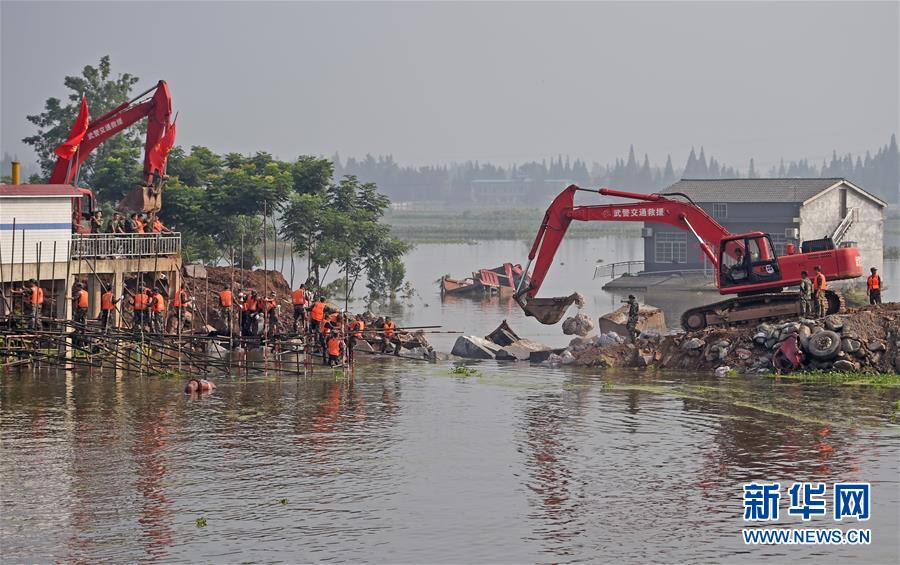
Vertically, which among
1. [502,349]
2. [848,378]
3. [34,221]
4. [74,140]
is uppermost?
[74,140]

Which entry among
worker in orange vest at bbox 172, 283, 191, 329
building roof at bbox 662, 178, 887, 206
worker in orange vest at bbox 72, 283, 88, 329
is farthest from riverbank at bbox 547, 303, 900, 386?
building roof at bbox 662, 178, 887, 206

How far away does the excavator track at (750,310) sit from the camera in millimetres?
40287

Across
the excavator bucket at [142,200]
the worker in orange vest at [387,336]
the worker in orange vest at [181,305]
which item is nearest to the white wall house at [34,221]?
the worker in orange vest at [181,305]

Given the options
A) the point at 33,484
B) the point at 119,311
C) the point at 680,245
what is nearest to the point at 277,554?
the point at 33,484

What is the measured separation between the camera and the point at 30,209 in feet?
134

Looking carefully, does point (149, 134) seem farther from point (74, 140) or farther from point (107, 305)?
point (107, 305)

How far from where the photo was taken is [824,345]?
37.3 metres

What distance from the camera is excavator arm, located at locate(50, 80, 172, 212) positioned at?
157 ft

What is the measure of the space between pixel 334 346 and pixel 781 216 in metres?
40.5

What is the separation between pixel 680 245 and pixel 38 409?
5152 cm

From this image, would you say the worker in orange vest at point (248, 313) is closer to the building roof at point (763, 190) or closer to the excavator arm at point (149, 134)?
the excavator arm at point (149, 134)

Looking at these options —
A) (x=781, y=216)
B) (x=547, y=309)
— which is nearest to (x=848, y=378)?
(x=547, y=309)

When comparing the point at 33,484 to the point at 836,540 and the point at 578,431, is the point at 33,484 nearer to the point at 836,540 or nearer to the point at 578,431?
the point at 578,431

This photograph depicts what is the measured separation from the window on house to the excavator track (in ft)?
120
